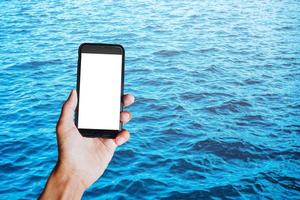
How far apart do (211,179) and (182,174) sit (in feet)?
2.50

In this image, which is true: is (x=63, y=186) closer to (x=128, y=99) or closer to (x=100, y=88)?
(x=128, y=99)

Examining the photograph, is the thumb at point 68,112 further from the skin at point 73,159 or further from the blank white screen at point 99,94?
the blank white screen at point 99,94

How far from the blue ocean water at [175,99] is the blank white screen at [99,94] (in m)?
7.34

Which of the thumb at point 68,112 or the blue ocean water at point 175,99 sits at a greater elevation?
the thumb at point 68,112

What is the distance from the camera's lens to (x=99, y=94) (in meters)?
3.82

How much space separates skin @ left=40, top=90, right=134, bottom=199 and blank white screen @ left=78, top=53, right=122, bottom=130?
0.25 meters

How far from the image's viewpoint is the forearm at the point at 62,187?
3072 millimetres

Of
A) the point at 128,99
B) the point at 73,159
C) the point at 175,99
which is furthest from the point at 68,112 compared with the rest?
the point at 175,99

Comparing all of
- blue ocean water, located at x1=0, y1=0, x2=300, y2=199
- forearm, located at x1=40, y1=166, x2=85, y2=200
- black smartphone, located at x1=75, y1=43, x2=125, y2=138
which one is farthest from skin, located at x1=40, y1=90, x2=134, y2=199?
blue ocean water, located at x1=0, y1=0, x2=300, y2=199

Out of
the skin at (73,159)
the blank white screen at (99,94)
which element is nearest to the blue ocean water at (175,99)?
the blank white screen at (99,94)

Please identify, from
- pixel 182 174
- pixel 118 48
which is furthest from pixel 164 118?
pixel 118 48

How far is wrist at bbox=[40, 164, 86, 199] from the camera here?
3074 millimetres

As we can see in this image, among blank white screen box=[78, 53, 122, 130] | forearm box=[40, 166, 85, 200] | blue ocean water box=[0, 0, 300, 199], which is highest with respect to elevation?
blank white screen box=[78, 53, 122, 130]

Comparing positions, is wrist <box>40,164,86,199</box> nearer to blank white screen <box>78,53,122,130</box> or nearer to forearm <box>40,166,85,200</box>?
forearm <box>40,166,85,200</box>
